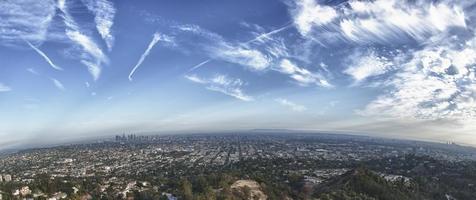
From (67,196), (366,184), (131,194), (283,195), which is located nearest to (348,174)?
(366,184)

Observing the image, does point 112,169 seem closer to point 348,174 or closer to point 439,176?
point 348,174

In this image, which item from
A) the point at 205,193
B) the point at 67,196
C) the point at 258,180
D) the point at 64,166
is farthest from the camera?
the point at 64,166

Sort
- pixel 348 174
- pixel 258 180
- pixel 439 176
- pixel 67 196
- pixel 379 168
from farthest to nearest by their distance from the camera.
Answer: pixel 379 168 → pixel 439 176 → pixel 348 174 → pixel 258 180 → pixel 67 196

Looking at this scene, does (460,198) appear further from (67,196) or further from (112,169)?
(112,169)

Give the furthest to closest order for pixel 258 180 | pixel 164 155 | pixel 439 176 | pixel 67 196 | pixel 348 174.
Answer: pixel 164 155, pixel 439 176, pixel 348 174, pixel 258 180, pixel 67 196

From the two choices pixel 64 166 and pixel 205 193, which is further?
pixel 64 166

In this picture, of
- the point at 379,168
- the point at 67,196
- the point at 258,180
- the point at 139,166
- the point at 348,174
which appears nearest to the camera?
the point at 67,196

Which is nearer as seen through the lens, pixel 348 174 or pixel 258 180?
pixel 258 180

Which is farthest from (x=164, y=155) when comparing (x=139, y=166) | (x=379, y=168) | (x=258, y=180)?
(x=258, y=180)
